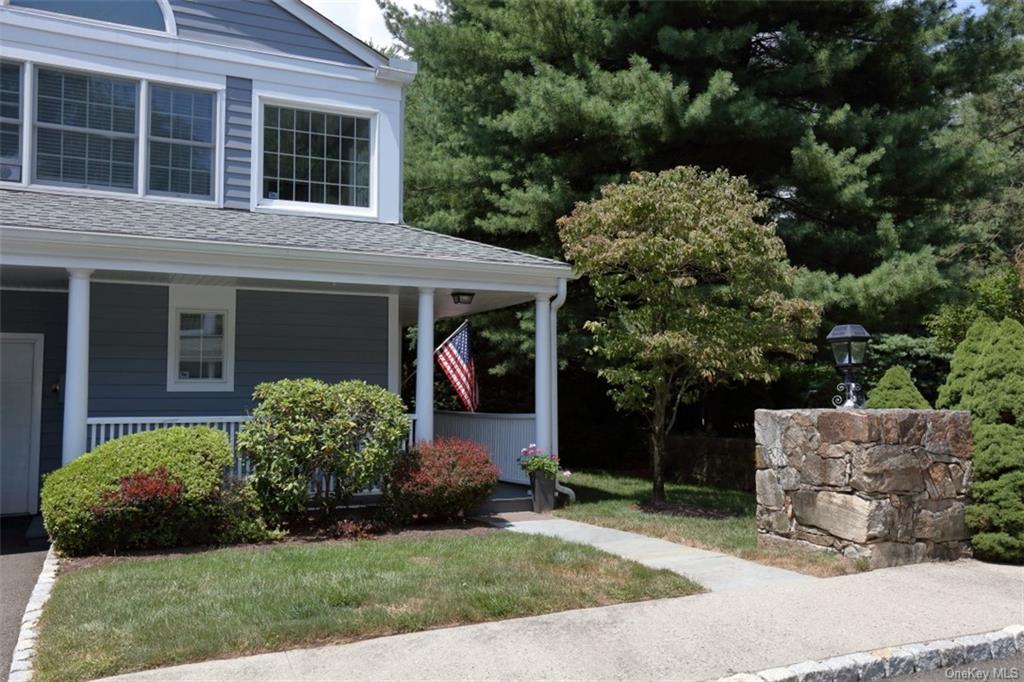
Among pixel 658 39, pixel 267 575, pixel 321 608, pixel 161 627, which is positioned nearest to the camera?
pixel 161 627

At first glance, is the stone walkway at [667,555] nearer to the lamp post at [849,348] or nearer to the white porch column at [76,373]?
the lamp post at [849,348]

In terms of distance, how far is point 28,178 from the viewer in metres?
10.3

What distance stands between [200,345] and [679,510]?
6625 millimetres

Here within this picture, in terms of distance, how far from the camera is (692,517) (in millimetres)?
10523

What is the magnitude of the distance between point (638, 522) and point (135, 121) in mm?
8273

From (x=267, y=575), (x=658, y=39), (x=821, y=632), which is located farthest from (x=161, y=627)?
(x=658, y=39)

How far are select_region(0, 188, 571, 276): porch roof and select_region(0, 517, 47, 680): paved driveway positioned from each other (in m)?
3.19

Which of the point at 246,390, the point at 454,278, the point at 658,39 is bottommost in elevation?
the point at 246,390

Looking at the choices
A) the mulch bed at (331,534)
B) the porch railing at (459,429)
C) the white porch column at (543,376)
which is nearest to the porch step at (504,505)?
the mulch bed at (331,534)

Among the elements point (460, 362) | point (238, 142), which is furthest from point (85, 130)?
point (460, 362)

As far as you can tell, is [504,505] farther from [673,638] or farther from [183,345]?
[673,638]

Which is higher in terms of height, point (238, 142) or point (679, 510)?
point (238, 142)

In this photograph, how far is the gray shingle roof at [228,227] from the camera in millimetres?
8875

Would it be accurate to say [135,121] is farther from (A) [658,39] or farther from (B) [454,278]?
(A) [658,39]
